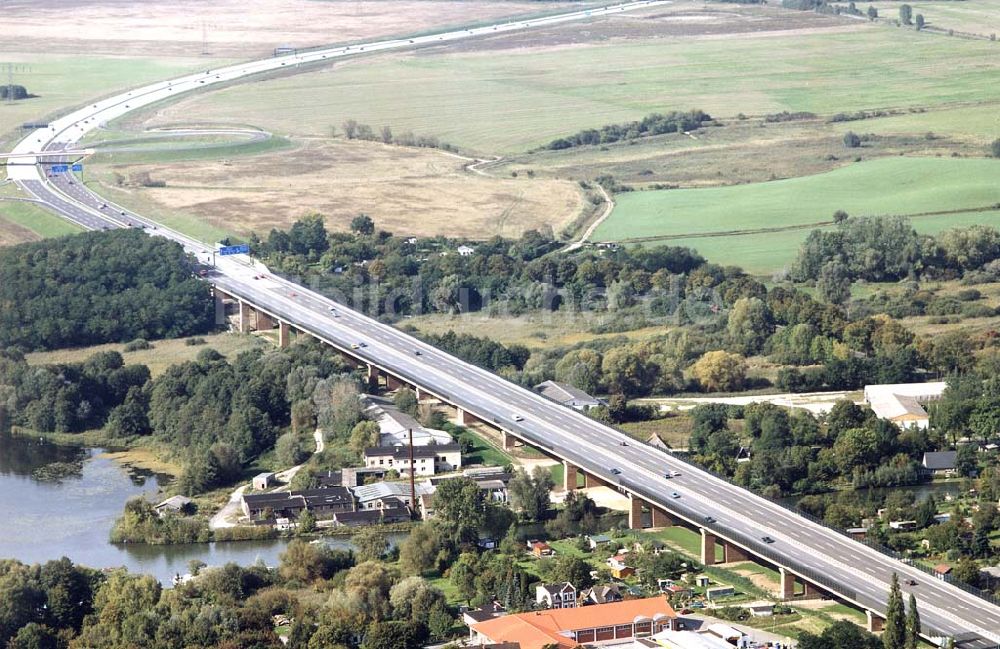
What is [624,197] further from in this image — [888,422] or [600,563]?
[600,563]

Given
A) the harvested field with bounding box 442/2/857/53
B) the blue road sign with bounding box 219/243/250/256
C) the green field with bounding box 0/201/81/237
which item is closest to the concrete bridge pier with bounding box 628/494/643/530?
the blue road sign with bounding box 219/243/250/256

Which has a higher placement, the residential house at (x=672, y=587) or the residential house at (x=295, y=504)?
the residential house at (x=672, y=587)

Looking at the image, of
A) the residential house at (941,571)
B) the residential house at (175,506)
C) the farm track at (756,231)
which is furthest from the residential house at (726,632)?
the farm track at (756,231)

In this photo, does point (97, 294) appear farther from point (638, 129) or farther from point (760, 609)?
point (638, 129)

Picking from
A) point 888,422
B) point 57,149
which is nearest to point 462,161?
point 57,149

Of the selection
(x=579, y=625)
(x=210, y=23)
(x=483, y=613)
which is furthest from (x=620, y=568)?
(x=210, y=23)

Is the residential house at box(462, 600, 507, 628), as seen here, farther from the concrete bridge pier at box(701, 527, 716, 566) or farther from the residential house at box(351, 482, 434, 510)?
the residential house at box(351, 482, 434, 510)

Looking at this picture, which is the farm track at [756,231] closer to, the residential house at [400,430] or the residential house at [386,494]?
the residential house at [400,430]

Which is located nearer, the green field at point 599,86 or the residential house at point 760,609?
the residential house at point 760,609
